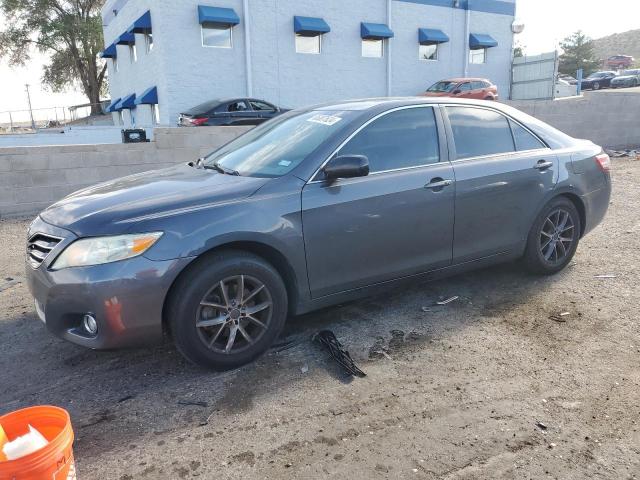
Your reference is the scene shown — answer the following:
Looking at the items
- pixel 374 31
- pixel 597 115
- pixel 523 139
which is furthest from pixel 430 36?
pixel 523 139

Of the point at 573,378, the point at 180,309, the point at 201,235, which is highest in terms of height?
the point at 201,235

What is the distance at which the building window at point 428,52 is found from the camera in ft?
75.8

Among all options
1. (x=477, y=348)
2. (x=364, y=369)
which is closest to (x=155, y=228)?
(x=364, y=369)

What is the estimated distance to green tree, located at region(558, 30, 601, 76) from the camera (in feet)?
180

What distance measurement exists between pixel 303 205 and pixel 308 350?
3.28ft

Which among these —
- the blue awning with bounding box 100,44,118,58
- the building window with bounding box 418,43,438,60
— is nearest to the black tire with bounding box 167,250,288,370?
the building window with bounding box 418,43,438,60

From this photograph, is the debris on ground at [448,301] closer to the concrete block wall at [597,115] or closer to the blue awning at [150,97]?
the concrete block wall at [597,115]

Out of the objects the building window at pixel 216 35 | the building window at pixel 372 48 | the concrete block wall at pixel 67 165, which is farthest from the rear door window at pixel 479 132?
the building window at pixel 372 48

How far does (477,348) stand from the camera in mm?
3496

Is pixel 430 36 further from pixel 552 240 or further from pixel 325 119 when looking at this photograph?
pixel 325 119

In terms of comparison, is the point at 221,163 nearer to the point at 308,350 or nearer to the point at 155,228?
the point at 155,228

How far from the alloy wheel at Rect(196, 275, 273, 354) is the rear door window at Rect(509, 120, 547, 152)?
267cm

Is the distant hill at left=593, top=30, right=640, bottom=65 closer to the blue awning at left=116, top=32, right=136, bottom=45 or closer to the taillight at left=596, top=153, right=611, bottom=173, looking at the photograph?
the blue awning at left=116, top=32, right=136, bottom=45

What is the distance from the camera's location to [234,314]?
314 cm
